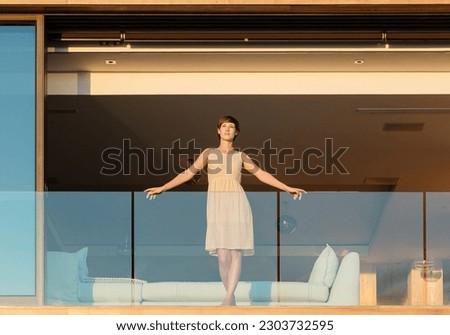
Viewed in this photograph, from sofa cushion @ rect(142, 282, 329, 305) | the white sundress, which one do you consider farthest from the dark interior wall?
sofa cushion @ rect(142, 282, 329, 305)

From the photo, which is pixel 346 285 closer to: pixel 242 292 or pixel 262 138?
pixel 242 292

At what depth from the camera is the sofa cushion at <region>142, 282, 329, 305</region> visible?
339 inches

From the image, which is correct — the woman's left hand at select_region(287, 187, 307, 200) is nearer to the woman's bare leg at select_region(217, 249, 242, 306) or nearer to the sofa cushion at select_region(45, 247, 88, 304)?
the woman's bare leg at select_region(217, 249, 242, 306)

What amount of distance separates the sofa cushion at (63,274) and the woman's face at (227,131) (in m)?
1.28

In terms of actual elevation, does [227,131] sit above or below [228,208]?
above

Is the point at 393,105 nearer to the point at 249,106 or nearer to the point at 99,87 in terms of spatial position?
the point at 249,106

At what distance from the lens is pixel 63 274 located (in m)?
8.79

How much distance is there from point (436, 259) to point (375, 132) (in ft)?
13.9

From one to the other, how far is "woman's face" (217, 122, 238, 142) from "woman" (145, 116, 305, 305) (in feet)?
0.26

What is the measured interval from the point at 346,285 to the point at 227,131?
4.64 ft

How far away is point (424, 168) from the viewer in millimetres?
13570

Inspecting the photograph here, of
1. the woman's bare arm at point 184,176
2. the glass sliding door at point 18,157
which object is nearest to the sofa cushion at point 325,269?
the woman's bare arm at point 184,176

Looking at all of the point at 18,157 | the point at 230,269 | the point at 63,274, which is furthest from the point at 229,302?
the point at 18,157
